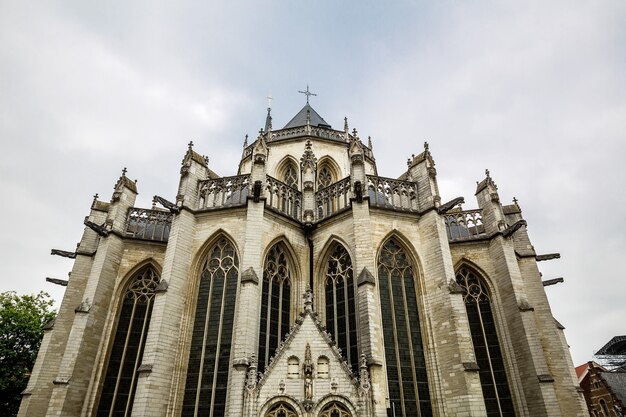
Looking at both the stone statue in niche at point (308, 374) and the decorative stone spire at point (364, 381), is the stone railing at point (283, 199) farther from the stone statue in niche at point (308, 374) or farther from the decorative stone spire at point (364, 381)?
the decorative stone spire at point (364, 381)

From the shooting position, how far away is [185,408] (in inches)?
507

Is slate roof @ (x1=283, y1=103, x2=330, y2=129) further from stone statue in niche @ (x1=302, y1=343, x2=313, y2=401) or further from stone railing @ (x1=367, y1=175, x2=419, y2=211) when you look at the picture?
stone statue in niche @ (x1=302, y1=343, x2=313, y2=401)

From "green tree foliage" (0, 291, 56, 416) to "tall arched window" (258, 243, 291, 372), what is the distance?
1611 centimetres

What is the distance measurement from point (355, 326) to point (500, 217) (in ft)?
27.7

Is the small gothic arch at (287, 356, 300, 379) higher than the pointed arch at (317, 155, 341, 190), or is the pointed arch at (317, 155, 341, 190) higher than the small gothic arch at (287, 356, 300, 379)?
the pointed arch at (317, 155, 341, 190)

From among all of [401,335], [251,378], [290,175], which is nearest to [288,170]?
[290,175]

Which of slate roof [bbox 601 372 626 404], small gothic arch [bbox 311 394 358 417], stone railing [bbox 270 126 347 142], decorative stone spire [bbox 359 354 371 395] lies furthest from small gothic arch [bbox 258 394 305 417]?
slate roof [bbox 601 372 626 404]

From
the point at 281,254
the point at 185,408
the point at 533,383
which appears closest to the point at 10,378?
the point at 185,408

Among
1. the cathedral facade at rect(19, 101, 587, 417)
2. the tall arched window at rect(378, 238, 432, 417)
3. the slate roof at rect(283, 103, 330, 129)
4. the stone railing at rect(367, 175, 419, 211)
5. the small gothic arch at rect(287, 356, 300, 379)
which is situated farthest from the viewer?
the slate roof at rect(283, 103, 330, 129)

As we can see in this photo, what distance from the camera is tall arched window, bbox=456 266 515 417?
15.1 meters

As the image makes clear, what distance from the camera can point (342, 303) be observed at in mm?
14758

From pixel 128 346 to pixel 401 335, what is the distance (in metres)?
9.88

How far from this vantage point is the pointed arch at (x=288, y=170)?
23031 millimetres

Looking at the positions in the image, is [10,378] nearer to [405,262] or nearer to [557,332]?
[405,262]
